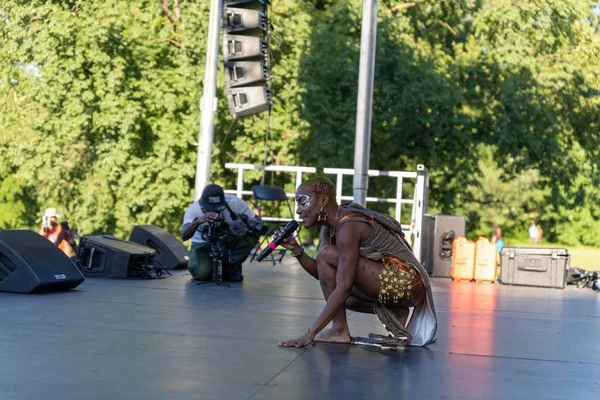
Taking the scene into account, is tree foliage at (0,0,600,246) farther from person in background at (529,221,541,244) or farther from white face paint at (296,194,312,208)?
person in background at (529,221,541,244)

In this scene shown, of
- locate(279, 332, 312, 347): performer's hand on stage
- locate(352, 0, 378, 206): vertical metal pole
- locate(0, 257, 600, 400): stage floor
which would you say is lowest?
locate(0, 257, 600, 400): stage floor

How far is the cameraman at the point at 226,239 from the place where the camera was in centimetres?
1195

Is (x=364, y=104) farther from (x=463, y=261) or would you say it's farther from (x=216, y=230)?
(x=216, y=230)

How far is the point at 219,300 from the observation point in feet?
33.6

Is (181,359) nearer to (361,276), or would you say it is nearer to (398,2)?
(361,276)

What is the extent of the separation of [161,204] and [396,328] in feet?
64.5

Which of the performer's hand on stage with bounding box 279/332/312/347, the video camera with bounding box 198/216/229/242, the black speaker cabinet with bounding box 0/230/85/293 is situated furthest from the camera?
the video camera with bounding box 198/216/229/242

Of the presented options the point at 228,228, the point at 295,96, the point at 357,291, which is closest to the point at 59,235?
the point at 228,228

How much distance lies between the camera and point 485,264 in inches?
603

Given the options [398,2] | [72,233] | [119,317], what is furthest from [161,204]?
[119,317]

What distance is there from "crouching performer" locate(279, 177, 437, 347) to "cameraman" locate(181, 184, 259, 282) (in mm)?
4755

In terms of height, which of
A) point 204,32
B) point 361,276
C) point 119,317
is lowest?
point 119,317

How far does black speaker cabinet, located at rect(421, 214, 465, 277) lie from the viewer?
52.5 ft

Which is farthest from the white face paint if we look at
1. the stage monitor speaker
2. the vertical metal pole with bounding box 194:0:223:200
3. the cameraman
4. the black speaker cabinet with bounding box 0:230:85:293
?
the vertical metal pole with bounding box 194:0:223:200
